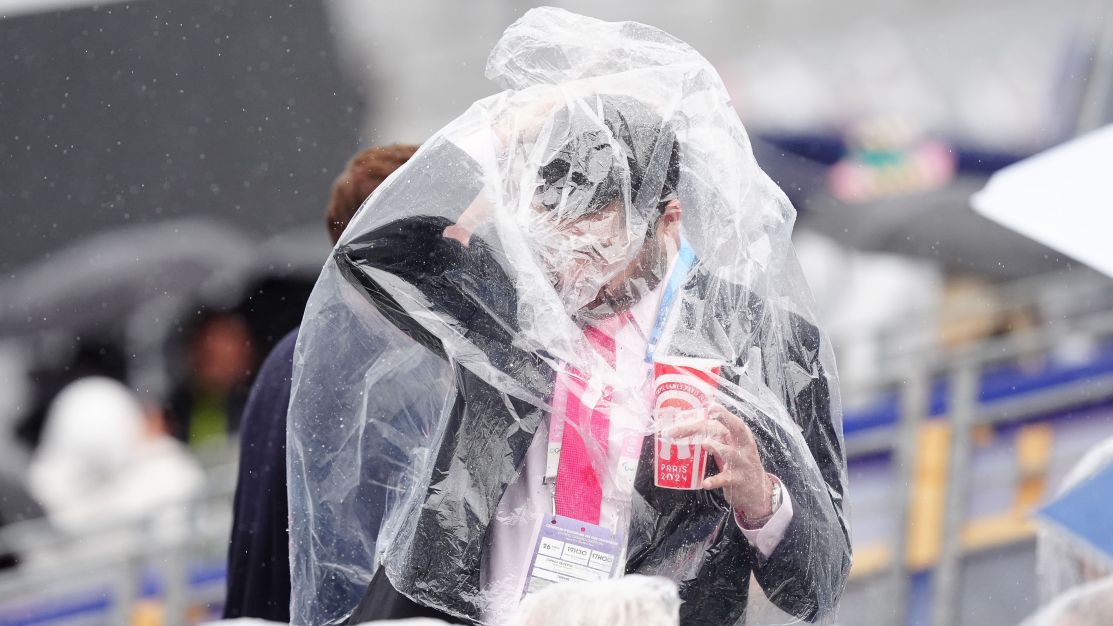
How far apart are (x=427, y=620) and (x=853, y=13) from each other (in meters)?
1.90

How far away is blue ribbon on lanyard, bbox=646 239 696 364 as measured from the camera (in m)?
1.06

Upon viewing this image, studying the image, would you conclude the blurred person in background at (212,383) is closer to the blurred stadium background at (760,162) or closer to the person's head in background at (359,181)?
the blurred stadium background at (760,162)

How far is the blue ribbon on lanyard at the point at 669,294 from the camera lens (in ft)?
3.48

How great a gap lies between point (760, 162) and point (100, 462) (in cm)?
191

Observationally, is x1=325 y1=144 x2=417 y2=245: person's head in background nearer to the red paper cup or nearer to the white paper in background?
the red paper cup

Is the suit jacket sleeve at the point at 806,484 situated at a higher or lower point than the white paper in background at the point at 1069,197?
higher

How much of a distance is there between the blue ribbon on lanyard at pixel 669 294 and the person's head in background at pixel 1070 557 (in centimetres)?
77

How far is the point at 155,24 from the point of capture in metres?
1.77

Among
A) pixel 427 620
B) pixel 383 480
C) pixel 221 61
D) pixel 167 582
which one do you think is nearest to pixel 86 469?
pixel 167 582

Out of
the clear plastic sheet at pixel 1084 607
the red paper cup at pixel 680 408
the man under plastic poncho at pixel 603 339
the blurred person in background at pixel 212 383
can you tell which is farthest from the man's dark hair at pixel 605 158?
the blurred person in background at pixel 212 383

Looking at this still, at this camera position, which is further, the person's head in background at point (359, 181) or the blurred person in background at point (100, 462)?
the blurred person in background at point (100, 462)

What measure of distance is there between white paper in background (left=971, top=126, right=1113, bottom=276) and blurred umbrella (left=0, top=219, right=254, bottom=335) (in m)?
1.52

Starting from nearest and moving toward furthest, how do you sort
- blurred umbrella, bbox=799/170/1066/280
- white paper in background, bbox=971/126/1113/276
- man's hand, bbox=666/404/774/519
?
man's hand, bbox=666/404/774/519
white paper in background, bbox=971/126/1113/276
blurred umbrella, bbox=799/170/1066/280

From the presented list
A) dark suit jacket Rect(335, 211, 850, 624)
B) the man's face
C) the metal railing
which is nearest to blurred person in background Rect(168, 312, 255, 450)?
the metal railing
